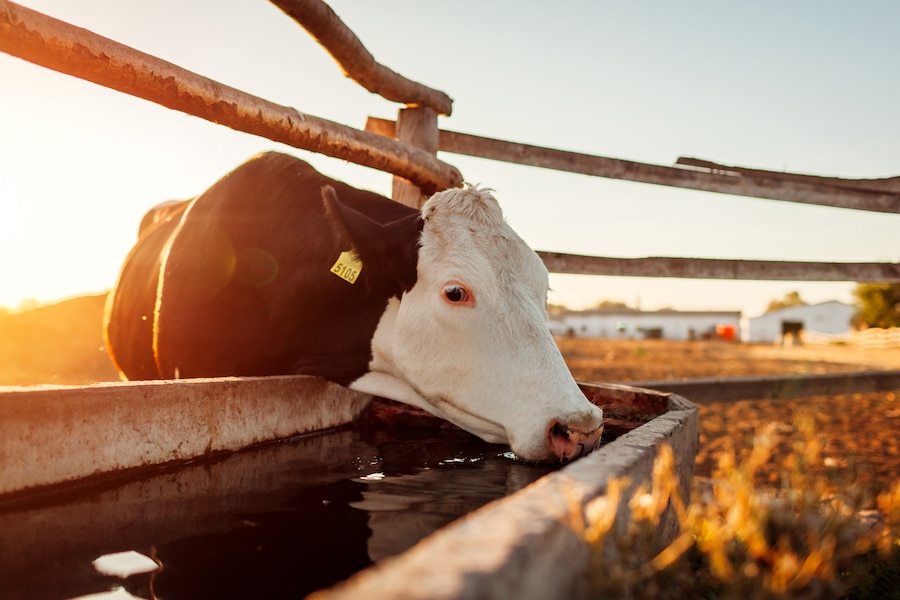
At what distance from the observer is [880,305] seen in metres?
43.7

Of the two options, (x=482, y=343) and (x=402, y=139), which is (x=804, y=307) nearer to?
(x=402, y=139)

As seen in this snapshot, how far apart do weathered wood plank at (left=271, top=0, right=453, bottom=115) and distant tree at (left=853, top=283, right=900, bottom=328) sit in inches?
1799

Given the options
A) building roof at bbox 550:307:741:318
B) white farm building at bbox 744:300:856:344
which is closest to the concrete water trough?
white farm building at bbox 744:300:856:344

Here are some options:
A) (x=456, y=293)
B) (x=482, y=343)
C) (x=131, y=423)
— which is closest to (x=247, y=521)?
(x=131, y=423)

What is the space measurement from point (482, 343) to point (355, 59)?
6.55 feet

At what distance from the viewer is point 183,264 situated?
3.34 metres

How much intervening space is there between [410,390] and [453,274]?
590 millimetres

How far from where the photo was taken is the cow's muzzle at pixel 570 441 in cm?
204

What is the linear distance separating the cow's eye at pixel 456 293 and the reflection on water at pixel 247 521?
2.11 ft

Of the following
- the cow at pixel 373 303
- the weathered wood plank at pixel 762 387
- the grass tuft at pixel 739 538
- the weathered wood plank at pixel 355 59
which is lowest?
the weathered wood plank at pixel 762 387

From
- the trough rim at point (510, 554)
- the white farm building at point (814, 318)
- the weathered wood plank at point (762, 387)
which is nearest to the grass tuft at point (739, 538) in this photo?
the trough rim at point (510, 554)

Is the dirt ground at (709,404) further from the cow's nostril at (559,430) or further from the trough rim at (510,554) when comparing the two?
the trough rim at (510,554)

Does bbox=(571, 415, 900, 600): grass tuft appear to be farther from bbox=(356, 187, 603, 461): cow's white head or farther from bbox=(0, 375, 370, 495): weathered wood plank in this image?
bbox=(0, 375, 370, 495): weathered wood plank

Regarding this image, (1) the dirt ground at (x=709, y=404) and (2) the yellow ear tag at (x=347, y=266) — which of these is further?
(1) the dirt ground at (x=709, y=404)
